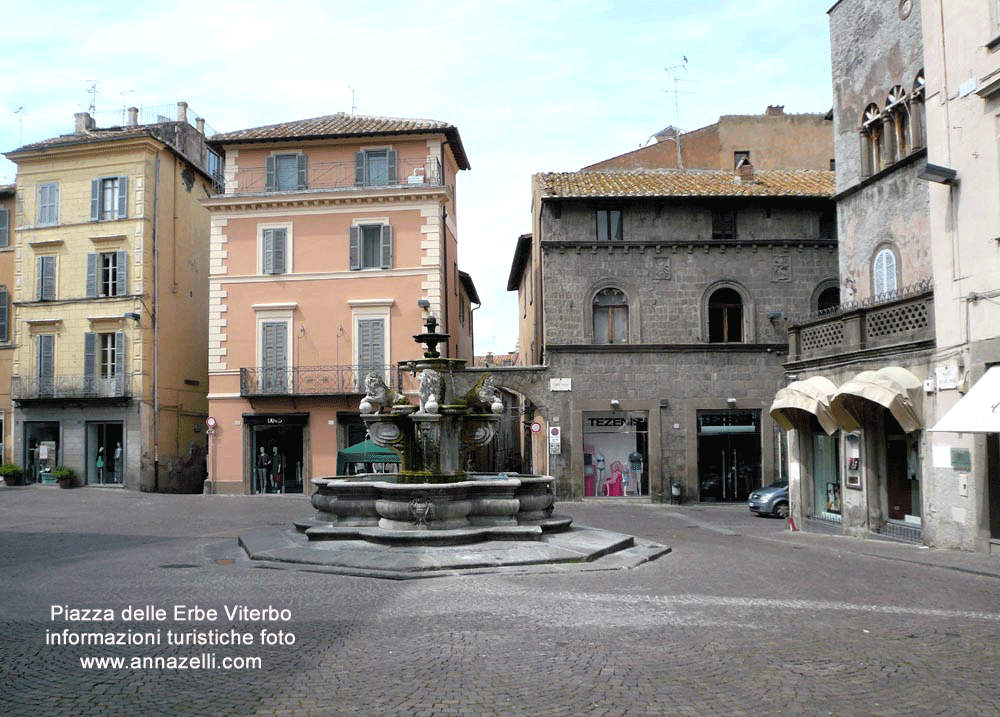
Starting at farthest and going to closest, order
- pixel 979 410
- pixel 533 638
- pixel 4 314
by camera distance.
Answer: pixel 4 314 < pixel 979 410 < pixel 533 638

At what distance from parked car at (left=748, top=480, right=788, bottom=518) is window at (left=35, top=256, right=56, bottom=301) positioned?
27.7m

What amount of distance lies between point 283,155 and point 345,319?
22.7 feet

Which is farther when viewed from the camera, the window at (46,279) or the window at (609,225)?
the window at (46,279)

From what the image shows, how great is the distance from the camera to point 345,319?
34500 mm

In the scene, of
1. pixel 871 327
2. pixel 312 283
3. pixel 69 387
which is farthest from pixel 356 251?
pixel 871 327

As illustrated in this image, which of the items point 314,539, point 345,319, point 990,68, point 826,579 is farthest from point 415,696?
point 345,319

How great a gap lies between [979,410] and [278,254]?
2666 centimetres

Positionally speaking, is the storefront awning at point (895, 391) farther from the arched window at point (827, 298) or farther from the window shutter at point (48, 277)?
the window shutter at point (48, 277)

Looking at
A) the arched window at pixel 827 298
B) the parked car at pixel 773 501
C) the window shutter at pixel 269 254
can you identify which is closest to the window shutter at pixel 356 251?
the window shutter at pixel 269 254

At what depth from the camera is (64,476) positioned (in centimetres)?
3453

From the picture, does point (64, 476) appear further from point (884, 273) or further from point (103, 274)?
point (884, 273)

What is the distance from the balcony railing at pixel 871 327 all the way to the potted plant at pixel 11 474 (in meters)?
28.4

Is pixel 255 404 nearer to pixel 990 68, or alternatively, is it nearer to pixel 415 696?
pixel 990 68

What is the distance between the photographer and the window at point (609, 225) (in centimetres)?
3222
